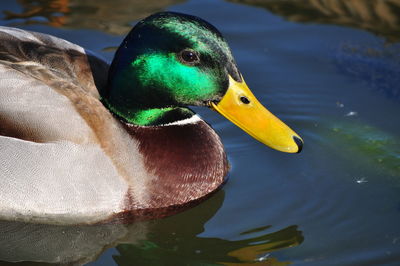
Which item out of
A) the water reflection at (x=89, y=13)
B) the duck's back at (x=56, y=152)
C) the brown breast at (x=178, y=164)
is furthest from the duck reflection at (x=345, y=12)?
the duck's back at (x=56, y=152)

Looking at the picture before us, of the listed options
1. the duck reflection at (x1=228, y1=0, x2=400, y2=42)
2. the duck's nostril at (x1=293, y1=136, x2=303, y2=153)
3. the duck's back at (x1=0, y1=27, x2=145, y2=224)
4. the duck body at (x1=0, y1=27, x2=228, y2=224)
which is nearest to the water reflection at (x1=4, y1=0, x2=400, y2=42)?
the duck reflection at (x1=228, y1=0, x2=400, y2=42)

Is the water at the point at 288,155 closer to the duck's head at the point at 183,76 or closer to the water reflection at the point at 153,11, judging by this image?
the water reflection at the point at 153,11

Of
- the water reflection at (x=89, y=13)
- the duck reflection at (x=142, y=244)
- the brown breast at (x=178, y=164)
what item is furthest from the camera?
the water reflection at (x=89, y=13)

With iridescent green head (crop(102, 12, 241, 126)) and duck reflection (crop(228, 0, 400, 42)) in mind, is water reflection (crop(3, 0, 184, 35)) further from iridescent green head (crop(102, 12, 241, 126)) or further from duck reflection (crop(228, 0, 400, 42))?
iridescent green head (crop(102, 12, 241, 126))

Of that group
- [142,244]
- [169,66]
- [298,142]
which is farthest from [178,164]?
[298,142]

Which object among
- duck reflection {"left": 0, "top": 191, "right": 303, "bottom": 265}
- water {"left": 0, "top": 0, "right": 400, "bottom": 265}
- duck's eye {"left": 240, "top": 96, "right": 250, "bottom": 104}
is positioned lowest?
duck reflection {"left": 0, "top": 191, "right": 303, "bottom": 265}

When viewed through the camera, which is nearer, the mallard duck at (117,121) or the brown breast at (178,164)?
the mallard duck at (117,121)

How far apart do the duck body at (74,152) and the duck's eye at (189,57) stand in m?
0.65

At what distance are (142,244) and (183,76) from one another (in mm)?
1127

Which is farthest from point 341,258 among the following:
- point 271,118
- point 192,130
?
point 192,130

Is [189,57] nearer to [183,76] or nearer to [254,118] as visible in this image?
[183,76]

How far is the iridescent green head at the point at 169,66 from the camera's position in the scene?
17.3ft

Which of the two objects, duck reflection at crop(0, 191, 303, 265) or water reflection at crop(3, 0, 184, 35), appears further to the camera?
water reflection at crop(3, 0, 184, 35)

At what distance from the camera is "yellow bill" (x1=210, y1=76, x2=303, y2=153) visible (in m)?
5.46
